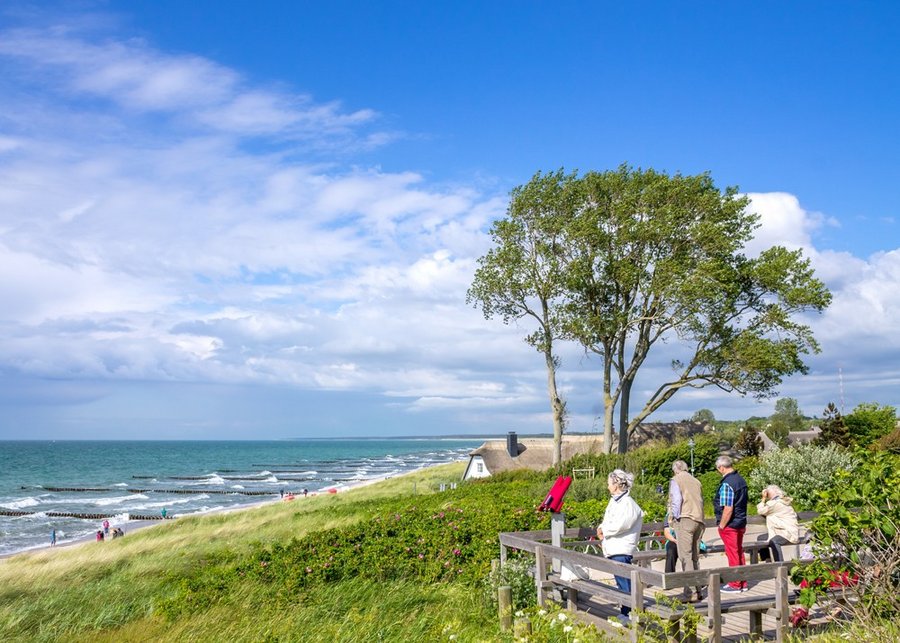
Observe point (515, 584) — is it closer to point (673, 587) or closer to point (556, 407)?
point (673, 587)

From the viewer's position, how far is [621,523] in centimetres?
919

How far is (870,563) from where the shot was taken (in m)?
7.38

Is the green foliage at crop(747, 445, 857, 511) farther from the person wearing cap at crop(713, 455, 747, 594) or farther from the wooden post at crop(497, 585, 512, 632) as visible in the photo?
the wooden post at crop(497, 585, 512, 632)

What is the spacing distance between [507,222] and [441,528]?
23.1 meters

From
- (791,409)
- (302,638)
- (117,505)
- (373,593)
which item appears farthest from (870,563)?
(791,409)

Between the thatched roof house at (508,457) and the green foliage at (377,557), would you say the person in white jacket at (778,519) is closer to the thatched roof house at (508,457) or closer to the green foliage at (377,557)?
the green foliage at (377,557)

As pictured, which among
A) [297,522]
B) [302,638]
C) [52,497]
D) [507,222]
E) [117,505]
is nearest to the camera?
[302,638]

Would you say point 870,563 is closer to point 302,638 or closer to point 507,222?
point 302,638

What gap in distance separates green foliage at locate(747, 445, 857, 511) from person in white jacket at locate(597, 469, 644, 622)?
14.2 metres

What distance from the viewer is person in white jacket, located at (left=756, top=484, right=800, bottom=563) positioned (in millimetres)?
10766

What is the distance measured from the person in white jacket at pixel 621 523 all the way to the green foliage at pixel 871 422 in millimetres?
29340

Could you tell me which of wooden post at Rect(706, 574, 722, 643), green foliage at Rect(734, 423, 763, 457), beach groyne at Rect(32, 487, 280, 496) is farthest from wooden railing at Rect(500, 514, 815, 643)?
beach groyne at Rect(32, 487, 280, 496)

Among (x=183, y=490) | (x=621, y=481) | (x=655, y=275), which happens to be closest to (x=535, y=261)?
(x=655, y=275)

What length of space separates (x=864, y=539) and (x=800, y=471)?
1698cm
